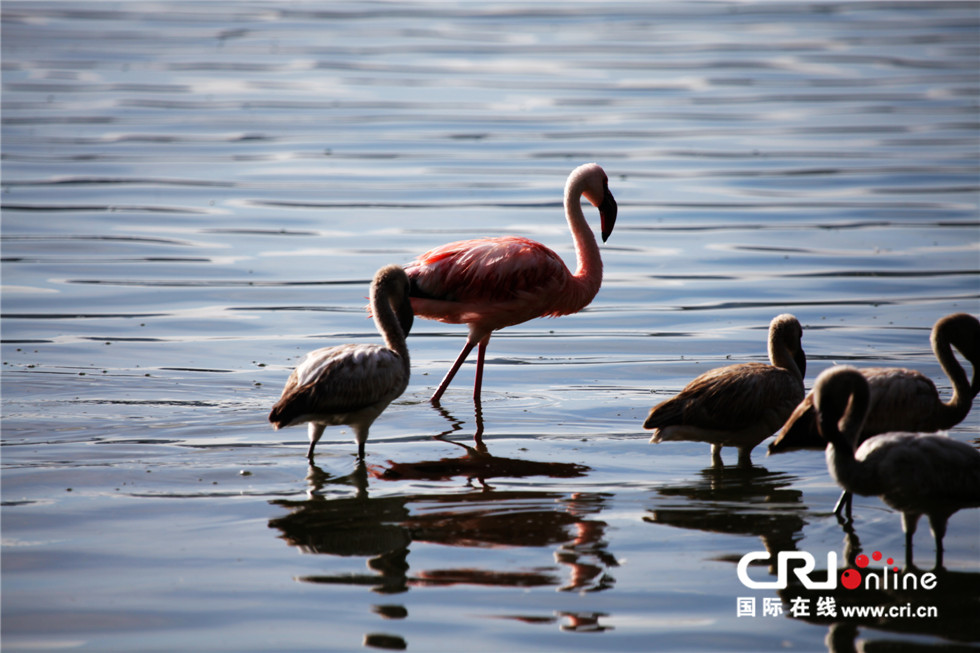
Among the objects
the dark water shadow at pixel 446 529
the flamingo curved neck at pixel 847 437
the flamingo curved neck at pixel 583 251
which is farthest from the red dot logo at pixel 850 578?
the flamingo curved neck at pixel 583 251

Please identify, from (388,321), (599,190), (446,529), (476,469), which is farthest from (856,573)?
(599,190)

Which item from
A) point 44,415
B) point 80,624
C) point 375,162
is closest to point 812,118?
point 375,162

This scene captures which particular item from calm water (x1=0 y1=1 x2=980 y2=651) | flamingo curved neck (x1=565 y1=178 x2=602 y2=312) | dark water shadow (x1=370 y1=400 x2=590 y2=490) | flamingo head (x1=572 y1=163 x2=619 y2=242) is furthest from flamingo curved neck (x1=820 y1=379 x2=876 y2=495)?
flamingo head (x1=572 y1=163 x2=619 y2=242)

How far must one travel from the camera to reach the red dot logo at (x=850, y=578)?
19.5 ft

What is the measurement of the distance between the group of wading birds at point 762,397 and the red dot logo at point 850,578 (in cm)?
31

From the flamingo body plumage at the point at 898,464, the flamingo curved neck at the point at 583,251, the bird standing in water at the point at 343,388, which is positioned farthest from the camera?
the flamingo curved neck at the point at 583,251

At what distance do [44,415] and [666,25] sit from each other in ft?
132

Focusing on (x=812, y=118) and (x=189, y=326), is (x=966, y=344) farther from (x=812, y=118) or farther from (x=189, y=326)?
(x=812, y=118)

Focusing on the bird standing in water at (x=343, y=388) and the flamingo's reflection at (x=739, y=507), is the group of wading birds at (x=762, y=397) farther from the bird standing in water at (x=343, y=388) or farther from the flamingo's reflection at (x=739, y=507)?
the flamingo's reflection at (x=739, y=507)

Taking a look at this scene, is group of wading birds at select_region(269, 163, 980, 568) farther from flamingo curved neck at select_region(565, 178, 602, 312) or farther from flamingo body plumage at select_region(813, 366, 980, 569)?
flamingo curved neck at select_region(565, 178, 602, 312)

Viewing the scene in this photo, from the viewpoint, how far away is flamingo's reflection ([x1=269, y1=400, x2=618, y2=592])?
235 inches

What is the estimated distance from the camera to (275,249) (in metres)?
15.4

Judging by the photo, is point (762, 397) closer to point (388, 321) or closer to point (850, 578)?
point (850, 578)

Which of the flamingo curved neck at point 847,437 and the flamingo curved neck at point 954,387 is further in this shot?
the flamingo curved neck at point 954,387
